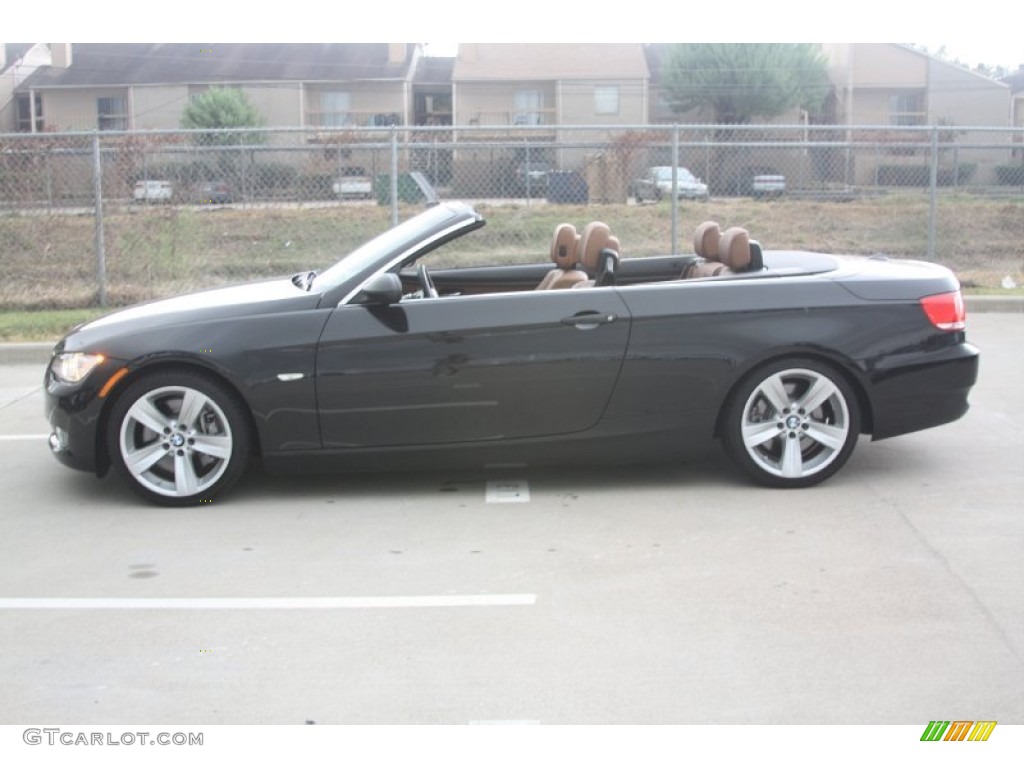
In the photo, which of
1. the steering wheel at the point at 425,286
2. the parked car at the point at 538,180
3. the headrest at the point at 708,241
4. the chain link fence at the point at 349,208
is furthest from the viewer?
the parked car at the point at 538,180

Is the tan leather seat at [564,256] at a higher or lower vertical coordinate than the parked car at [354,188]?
lower

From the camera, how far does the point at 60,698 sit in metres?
4.07

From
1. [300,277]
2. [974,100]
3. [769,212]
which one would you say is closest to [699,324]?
[300,277]

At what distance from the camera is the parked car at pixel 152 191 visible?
47.7ft

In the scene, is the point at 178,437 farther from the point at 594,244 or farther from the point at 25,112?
the point at 25,112

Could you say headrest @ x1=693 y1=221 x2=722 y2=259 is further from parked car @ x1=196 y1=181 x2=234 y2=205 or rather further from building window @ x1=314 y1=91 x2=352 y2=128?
building window @ x1=314 y1=91 x2=352 y2=128

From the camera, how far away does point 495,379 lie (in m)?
6.25

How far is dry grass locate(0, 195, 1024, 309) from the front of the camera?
14148mm

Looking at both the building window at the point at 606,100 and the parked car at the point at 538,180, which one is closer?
the parked car at the point at 538,180

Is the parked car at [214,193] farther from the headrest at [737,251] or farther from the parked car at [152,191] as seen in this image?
the headrest at [737,251]

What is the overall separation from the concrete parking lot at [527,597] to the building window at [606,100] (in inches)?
1495

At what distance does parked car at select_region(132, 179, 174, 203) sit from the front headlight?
8545 millimetres

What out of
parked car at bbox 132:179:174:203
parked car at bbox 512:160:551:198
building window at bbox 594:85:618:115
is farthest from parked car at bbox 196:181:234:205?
building window at bbox 594:85:618:115

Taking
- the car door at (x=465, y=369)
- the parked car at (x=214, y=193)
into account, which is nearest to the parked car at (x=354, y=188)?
the parked car at (x=214, y=193)
